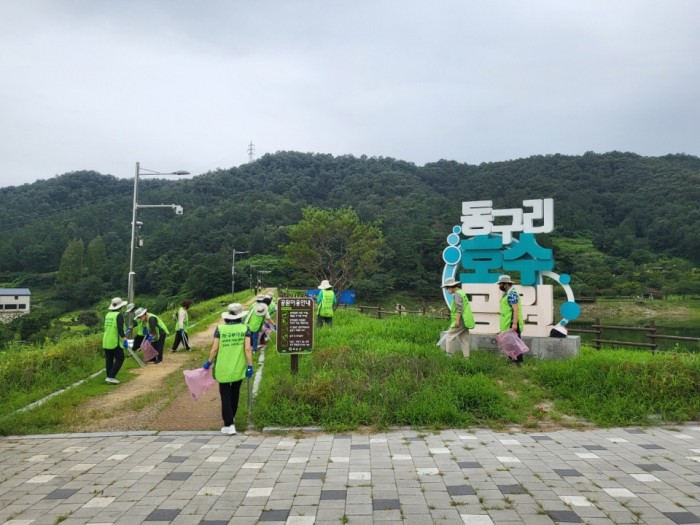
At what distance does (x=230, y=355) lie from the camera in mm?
5828

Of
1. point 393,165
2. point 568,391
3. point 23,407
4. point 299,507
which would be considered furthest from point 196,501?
point 393,165

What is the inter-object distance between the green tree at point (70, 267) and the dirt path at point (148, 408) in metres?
55.2

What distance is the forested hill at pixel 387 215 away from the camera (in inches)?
1949

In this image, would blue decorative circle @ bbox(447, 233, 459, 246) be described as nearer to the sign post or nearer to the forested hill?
the sign post

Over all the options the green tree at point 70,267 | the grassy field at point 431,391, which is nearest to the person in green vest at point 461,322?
the grassy field at point 431,391

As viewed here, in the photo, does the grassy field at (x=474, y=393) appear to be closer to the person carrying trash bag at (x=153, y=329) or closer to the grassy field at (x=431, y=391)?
the grassy field at (x=431, y=391)

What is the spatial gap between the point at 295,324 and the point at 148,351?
4.70m

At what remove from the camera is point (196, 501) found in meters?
3.93

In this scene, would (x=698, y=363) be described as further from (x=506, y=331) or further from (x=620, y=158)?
(x=620, y=158)

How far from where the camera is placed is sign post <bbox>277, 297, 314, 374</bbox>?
7.42 meters

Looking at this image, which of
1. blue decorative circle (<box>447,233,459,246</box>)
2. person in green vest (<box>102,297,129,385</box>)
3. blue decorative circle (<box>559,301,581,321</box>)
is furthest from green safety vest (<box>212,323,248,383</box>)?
blue decorative circle (<box>559,301,581,321</box>)

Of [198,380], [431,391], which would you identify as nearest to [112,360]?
[198,380]

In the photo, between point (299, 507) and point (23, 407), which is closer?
point (299, 507)

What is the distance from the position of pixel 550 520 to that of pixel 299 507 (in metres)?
1.92
